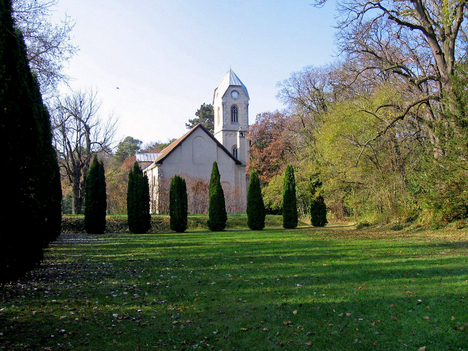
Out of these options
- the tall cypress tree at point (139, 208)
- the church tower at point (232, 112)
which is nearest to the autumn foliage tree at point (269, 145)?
the church tower at point (232, 112)

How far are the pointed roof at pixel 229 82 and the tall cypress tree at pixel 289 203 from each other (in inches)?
1026

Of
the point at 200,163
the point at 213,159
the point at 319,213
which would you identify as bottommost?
the point at 319,213

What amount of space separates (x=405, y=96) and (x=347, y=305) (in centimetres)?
1686

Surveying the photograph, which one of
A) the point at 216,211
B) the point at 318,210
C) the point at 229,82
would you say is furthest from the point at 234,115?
the point at 216,211

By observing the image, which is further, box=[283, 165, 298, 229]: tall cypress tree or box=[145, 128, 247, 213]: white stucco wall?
box=[145, 128, 247, 213]: white stucco wall

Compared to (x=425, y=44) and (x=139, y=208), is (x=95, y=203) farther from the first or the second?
(x=425, y=44)

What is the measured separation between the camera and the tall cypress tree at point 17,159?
7.13 meters

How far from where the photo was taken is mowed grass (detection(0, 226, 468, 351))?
4.34 metres

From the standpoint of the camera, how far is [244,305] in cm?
573

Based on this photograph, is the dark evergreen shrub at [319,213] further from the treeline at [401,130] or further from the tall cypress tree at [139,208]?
the tall cypress tree at [139,208]

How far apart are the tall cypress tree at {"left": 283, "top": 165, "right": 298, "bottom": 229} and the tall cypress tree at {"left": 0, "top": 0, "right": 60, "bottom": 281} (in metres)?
18.0

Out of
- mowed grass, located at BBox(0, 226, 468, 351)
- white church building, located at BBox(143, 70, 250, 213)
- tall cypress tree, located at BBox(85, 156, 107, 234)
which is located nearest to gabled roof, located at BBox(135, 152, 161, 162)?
white church building, located at BBox(143, 70, 250, 213)

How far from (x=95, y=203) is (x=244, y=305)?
1716 centimetres

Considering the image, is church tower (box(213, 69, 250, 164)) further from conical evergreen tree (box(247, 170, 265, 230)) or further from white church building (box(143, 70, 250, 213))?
conical evergreen tree (box(247, 170, 265, 230))
